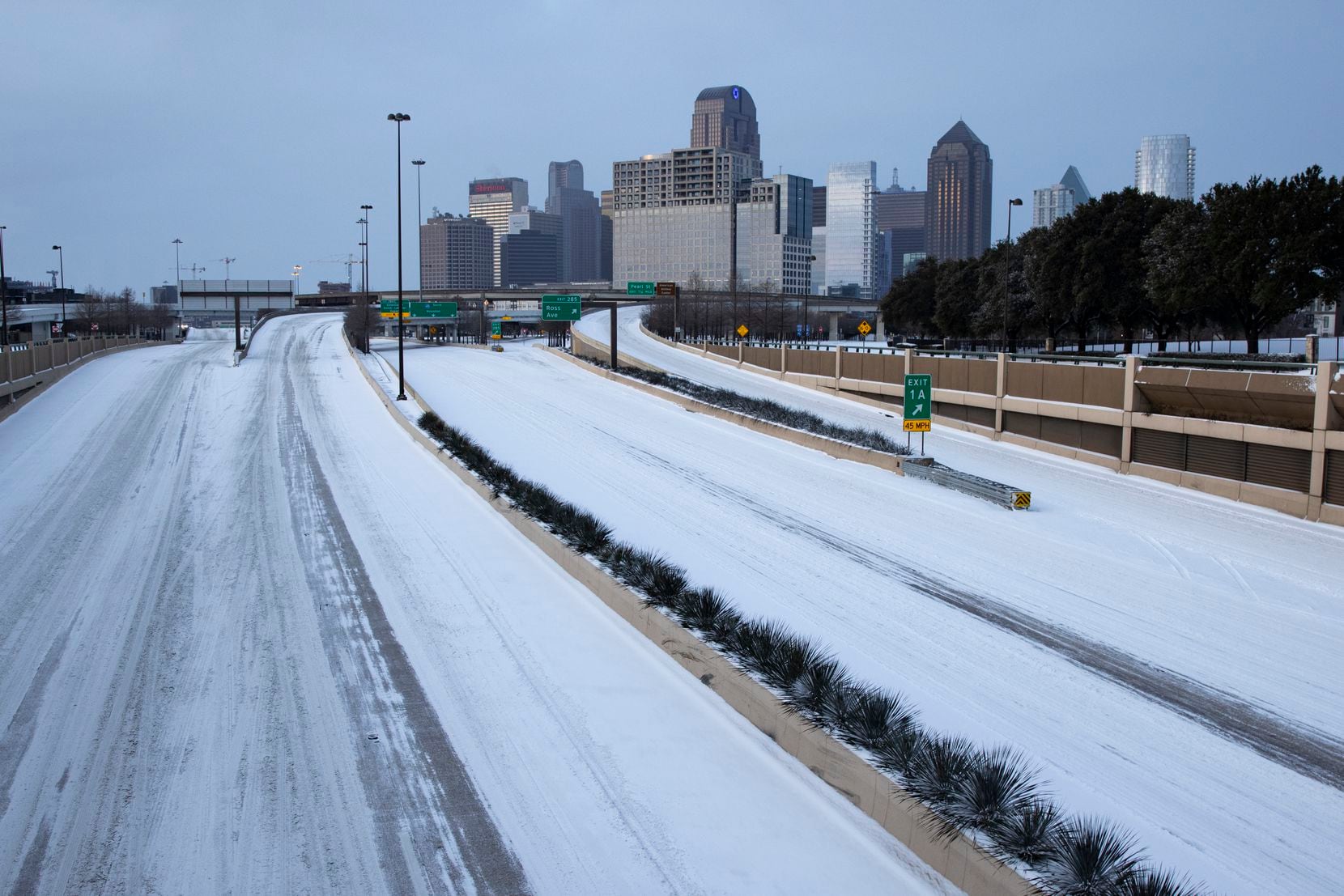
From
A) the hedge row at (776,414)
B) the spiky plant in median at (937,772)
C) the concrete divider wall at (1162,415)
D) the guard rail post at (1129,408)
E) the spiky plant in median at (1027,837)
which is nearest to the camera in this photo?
the spiky plant in median at (1027,837)

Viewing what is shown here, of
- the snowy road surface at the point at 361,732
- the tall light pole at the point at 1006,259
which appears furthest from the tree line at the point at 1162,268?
the snowy road surface at the point at 361,732

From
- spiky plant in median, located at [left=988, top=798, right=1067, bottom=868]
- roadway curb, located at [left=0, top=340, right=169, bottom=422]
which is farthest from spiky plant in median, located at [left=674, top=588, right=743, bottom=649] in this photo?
roadway curb, located at [left=0, top=340, right=169, bottom=422]

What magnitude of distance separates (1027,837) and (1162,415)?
69.5ft

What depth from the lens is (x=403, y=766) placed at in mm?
9578

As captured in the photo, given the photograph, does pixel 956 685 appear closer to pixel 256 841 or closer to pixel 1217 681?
pixel 1217 681

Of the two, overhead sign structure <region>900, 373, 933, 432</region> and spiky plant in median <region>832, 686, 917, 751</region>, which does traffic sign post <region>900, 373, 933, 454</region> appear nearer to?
overhead sign structure <region>900, 373, 933, 432</region>

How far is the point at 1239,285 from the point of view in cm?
4084

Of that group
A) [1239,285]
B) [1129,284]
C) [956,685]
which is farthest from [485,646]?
[1129,284]

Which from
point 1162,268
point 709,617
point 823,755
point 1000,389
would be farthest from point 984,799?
point 1162,268

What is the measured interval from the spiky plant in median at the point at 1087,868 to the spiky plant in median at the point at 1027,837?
73 millimetres

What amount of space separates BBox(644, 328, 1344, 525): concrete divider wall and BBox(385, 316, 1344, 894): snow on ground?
2.15 ft

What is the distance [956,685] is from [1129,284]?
149 feet

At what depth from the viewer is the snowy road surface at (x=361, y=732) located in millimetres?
7902

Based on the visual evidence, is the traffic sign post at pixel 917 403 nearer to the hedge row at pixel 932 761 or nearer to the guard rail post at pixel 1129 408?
the guard rail post at pixel 1129 408
